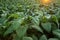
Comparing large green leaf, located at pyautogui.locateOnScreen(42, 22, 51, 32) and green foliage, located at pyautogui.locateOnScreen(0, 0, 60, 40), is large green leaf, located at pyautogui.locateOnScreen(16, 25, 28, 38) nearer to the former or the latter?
green foliage, located at pyautogui.locateOnScreen(0, 0, 60, 40)

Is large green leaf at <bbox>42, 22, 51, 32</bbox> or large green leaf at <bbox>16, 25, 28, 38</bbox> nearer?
large green leaf at <bbox>16, 25, 28, 38</bbox>

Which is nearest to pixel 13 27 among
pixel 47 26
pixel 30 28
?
pixel 30 28

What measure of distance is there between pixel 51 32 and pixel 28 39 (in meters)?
0.34

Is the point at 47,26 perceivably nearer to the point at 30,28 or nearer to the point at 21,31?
the point at 30,28

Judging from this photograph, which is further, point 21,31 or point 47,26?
point 47,26

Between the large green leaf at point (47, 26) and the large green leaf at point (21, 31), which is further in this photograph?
the large green leaf at point (47, 26)

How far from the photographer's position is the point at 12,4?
3.60m

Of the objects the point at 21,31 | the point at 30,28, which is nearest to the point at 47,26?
the point at 30,28

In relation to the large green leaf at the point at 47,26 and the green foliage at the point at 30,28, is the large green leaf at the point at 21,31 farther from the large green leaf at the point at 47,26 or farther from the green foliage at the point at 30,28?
the large green leaf at the point at 47,26

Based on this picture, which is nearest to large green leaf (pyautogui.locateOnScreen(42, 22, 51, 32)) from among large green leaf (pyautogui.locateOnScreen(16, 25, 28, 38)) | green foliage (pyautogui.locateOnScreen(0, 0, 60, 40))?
green foliage (pyautogui.locateOnScreen(0, 0, 60, 40))

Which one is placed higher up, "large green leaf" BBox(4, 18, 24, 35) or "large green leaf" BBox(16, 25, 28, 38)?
"large green leaf" BBox(4, 18, 24, 35)

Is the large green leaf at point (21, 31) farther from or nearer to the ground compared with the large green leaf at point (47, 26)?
farther from the ground

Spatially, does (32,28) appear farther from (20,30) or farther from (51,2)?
(51,2)

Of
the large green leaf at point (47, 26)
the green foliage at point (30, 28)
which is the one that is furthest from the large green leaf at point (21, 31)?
the large green leaf at point (47, 26)
